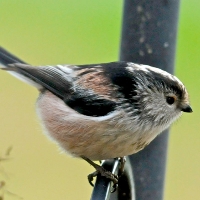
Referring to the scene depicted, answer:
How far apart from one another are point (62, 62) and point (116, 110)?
353cm

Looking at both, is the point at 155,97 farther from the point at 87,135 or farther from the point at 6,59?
the point at 6,59

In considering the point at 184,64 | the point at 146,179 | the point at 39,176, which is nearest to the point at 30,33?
the point at 184,64

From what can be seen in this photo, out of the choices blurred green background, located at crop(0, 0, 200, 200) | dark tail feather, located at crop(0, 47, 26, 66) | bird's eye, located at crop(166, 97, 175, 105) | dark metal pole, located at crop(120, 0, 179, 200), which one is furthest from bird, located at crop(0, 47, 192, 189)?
blurred green background, located at crop(0, 0, 200, 200)

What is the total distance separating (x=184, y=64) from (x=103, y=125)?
3.88 meters

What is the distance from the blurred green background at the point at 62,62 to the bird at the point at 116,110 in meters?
1.36

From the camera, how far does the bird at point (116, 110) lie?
313cm

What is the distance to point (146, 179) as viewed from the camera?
3574mm

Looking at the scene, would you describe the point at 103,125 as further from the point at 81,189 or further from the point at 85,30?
the point at 85,30

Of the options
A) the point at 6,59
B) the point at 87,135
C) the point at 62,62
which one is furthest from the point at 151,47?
the point at 62,62

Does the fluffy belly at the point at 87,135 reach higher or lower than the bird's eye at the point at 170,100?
lower

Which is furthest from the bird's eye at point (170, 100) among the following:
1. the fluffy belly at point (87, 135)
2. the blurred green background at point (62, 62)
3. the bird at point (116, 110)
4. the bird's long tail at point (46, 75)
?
the blurred green background at point (62, 62)

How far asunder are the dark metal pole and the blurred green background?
126 centimetres

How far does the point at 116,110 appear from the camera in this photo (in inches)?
125

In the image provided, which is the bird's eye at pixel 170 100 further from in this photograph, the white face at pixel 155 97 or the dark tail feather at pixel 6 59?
the dark tail feather at pixel 6 59
